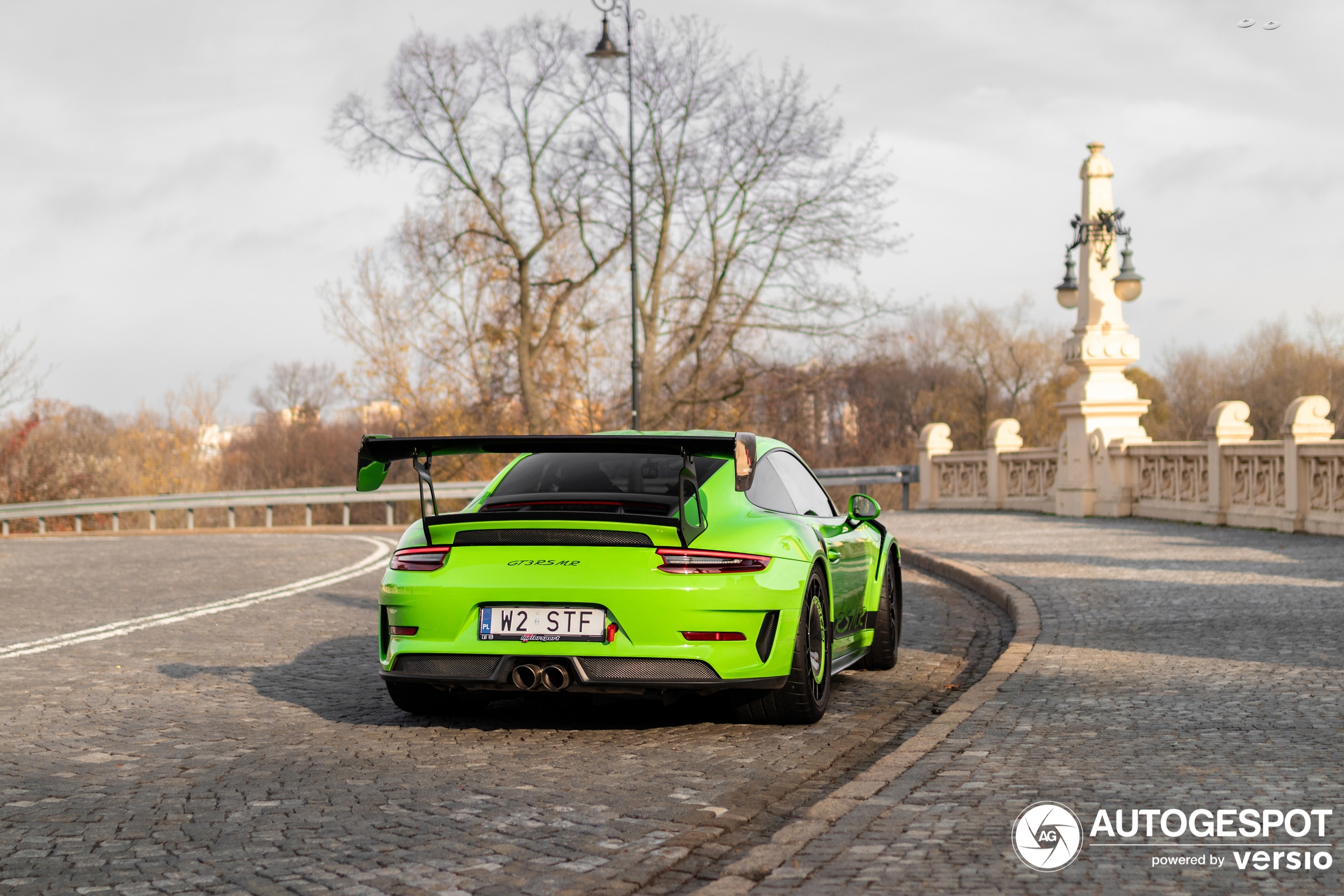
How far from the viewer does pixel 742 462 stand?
6191 millimetres

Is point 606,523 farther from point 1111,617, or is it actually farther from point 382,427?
point 382,427

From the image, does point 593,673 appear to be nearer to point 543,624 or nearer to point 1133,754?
point 543,624

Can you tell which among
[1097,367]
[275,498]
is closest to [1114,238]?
[1097,367]

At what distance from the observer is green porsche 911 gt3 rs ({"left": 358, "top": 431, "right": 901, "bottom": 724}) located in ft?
19.3

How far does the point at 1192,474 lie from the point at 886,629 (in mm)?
15036

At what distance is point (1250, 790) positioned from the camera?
4.73 m

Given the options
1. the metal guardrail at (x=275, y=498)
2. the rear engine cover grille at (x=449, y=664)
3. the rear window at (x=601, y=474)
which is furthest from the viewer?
the metal guardrail at (x=275, y=498)

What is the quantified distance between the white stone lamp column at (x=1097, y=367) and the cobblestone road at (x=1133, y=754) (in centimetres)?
1269

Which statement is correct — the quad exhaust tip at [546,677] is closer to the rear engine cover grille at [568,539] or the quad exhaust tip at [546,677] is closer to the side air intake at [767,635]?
the rear engine cover grille at [568,539]

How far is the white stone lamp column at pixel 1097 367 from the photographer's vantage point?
24.6 meters

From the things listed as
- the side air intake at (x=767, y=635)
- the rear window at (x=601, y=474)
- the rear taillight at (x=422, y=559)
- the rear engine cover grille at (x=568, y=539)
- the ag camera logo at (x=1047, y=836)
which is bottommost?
the ag camera logo at (x=1047, y=836)

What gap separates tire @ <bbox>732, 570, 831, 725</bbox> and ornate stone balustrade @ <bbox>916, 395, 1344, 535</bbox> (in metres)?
13.0

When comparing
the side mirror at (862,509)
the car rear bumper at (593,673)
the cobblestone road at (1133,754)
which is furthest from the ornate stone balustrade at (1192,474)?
the car rear bumper at (593,673)

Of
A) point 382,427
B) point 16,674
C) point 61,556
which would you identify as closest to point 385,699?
point 16,674
